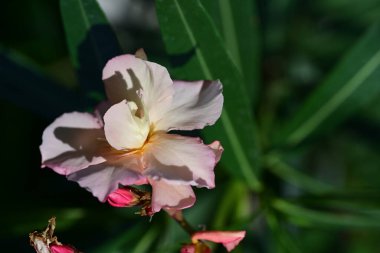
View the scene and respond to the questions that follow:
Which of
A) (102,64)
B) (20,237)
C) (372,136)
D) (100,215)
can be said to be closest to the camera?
(102,64)

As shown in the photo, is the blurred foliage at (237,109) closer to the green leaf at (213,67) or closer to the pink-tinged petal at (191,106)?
the green leaf at (213,67)

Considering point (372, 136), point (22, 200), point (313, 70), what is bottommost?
point (372, 136)

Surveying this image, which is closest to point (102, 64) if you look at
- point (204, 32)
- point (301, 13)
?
point (204, 32)

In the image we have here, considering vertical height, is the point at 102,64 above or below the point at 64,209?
above

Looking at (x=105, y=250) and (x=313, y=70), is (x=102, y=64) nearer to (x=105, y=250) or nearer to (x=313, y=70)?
(x=105, y=250)

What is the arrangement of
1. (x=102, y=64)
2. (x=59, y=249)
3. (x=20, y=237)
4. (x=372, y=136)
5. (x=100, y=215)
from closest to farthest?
(x=59, y=249)
(x=102, y=64)
(x=20, y=237)
(x=100, y=215)
(x=372, y=136)

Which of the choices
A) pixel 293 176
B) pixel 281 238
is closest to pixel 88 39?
pixel 281 238
